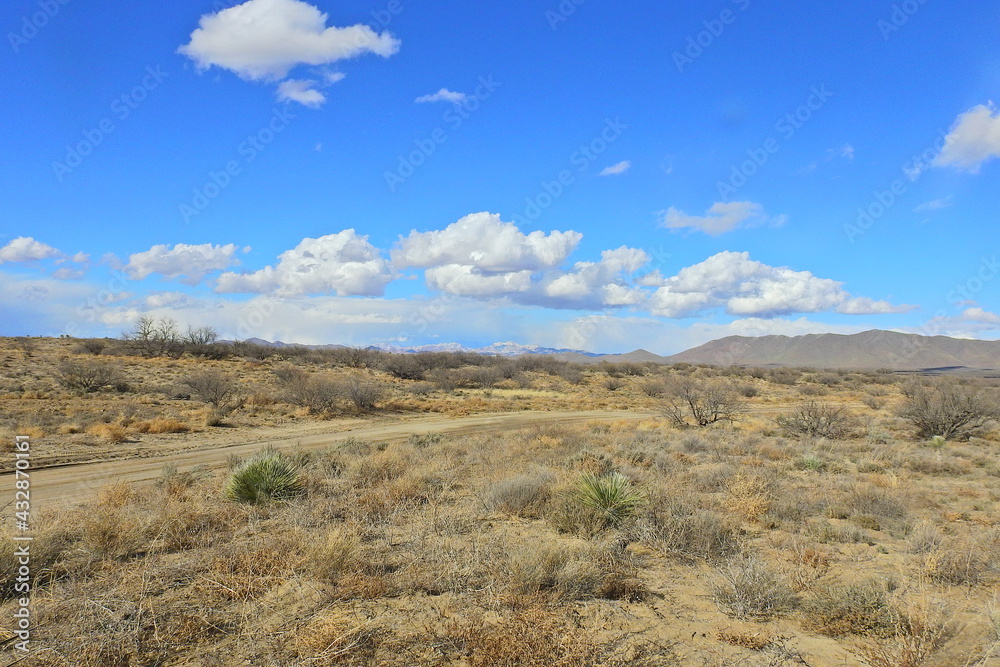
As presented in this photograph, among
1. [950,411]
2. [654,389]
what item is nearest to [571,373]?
[654,389]

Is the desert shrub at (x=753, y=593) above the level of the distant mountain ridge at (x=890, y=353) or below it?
below

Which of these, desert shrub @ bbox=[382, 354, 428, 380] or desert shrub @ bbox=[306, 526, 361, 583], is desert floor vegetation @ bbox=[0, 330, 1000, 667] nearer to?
desert shrub @ bbox=[306, 526, 361, 583]

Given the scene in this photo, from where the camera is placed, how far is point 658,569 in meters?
6.82

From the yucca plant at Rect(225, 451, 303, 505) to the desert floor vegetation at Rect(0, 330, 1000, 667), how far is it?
4 cm

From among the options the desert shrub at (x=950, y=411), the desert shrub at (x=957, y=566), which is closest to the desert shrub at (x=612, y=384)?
the desert shrub at (x=950, y=411)

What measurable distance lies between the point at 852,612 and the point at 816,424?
1706 cm

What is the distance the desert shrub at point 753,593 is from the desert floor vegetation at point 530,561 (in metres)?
0.02

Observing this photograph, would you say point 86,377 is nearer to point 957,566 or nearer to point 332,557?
point 332,557

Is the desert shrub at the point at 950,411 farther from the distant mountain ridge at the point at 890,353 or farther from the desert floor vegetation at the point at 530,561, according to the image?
the distant mountain ridge at the point at 890,353

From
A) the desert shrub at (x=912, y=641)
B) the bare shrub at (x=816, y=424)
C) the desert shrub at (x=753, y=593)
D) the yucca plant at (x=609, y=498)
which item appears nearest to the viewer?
the desert shrub at (x=912, y=641)

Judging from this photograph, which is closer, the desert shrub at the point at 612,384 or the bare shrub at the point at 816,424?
the bare shrub at the point at 816,424

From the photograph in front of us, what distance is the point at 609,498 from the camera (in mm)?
8625

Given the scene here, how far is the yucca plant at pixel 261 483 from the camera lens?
9.45 m

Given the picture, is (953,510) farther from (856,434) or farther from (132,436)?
(132,436)
